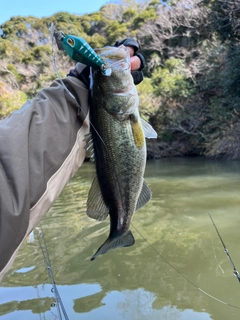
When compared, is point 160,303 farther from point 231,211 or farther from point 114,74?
point 231,211

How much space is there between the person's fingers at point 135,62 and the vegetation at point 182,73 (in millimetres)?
13330

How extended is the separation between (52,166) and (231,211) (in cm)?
590

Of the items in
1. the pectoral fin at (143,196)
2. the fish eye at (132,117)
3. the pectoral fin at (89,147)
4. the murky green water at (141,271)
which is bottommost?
the murky green water at (141,271)

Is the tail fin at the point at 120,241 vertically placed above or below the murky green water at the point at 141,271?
above

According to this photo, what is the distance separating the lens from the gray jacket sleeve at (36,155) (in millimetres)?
1045

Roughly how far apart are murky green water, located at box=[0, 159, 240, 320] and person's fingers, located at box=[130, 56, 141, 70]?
237 centimetres

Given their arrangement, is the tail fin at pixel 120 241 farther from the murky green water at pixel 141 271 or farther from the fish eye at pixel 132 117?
the murky green water at pixel 141 271

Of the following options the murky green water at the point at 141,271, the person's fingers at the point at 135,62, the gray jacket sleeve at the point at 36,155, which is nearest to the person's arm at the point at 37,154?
the gray jacket sleeve at the point at 36,155

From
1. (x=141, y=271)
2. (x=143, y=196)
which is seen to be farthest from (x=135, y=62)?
(x=141, y=271)

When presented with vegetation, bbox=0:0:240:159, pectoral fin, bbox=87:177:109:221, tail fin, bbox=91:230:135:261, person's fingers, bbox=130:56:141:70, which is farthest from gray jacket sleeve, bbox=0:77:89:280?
vegetation, bbox=0:0:240:159

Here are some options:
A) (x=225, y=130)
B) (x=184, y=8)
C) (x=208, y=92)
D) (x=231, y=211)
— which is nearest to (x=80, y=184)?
(x=231, y=211)

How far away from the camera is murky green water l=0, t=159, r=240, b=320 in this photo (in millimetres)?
3459

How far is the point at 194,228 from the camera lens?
5.80 metres

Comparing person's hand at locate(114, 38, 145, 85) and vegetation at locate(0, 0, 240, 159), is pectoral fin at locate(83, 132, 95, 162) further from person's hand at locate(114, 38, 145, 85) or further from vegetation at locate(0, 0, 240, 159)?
vegetation at locate(0, 0, 240, 159)
